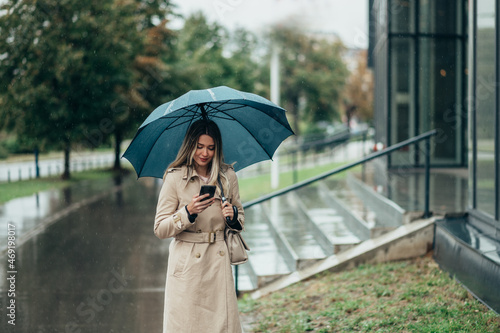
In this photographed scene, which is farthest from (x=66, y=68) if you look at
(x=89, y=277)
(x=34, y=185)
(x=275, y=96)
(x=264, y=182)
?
(x=89, y=277)

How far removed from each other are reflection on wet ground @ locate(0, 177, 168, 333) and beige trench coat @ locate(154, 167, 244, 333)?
2287mm

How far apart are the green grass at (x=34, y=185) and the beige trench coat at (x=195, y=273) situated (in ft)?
38.9

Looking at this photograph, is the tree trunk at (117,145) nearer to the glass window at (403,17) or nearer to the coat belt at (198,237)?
the glass window at (403,17)

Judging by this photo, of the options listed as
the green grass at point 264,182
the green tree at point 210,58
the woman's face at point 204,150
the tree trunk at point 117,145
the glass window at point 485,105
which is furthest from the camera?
the green tree at point 210,58

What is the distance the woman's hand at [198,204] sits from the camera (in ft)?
10.0

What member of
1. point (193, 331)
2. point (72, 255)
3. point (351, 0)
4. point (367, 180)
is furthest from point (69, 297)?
point (351, 0)

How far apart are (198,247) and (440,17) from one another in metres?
11.6

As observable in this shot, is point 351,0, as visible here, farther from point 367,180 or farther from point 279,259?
point 279,259

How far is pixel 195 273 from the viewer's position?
3238 millimetres

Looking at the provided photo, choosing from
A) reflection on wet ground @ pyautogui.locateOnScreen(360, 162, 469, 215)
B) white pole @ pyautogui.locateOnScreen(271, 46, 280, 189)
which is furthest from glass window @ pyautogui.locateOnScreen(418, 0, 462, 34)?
white pole @ pyautogui.locateOnScreen(271, 46, 280, 189)

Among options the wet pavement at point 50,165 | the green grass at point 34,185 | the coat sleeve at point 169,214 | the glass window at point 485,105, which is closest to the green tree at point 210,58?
the wet pavement at point 50,165

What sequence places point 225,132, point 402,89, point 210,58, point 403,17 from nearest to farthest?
point 225,132, point 403,17, point 402,89, point 210,58

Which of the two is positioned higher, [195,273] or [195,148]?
[195,148]

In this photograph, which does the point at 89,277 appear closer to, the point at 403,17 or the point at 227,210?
the point at 227,210
